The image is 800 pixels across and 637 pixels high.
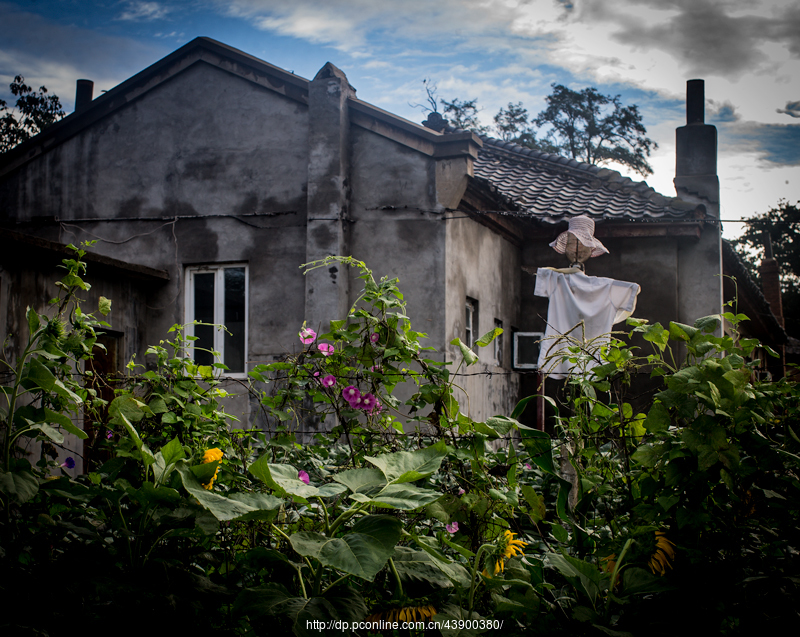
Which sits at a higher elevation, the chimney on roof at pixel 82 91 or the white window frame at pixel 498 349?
the chimney on roof at pixel 82 91

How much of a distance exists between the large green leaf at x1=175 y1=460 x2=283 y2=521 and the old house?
18.2 feet

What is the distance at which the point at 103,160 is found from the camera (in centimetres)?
936

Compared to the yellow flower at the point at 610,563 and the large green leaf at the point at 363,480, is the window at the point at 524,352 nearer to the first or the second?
the yellow flower at the point at 610,563

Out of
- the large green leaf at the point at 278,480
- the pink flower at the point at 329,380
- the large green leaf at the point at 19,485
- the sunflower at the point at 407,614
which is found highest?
the pink flower at the point at 329,380

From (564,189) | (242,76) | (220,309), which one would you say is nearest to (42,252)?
(220,309)

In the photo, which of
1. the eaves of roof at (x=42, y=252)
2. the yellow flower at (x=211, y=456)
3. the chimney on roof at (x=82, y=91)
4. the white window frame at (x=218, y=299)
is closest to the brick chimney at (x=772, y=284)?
the white window frame at (x=218, y=299)

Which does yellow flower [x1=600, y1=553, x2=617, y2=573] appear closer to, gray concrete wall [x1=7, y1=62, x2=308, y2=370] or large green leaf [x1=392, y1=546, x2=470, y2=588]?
large green leaf [x1=392, y1=546, x2=470, y2=588]

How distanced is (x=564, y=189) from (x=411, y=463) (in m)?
9.53

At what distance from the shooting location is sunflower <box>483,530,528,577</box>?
8.20ft

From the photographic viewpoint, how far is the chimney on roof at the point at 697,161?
33.8ft

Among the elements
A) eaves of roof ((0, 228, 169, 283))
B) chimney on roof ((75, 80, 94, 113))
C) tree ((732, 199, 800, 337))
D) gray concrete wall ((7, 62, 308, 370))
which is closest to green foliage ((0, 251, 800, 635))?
eaves of roof ((0, 228, 169, 283))

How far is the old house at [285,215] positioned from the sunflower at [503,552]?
4883mm

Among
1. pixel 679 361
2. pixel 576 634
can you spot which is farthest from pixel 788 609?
pixel 679 361

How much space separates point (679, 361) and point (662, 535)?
24.4ft
